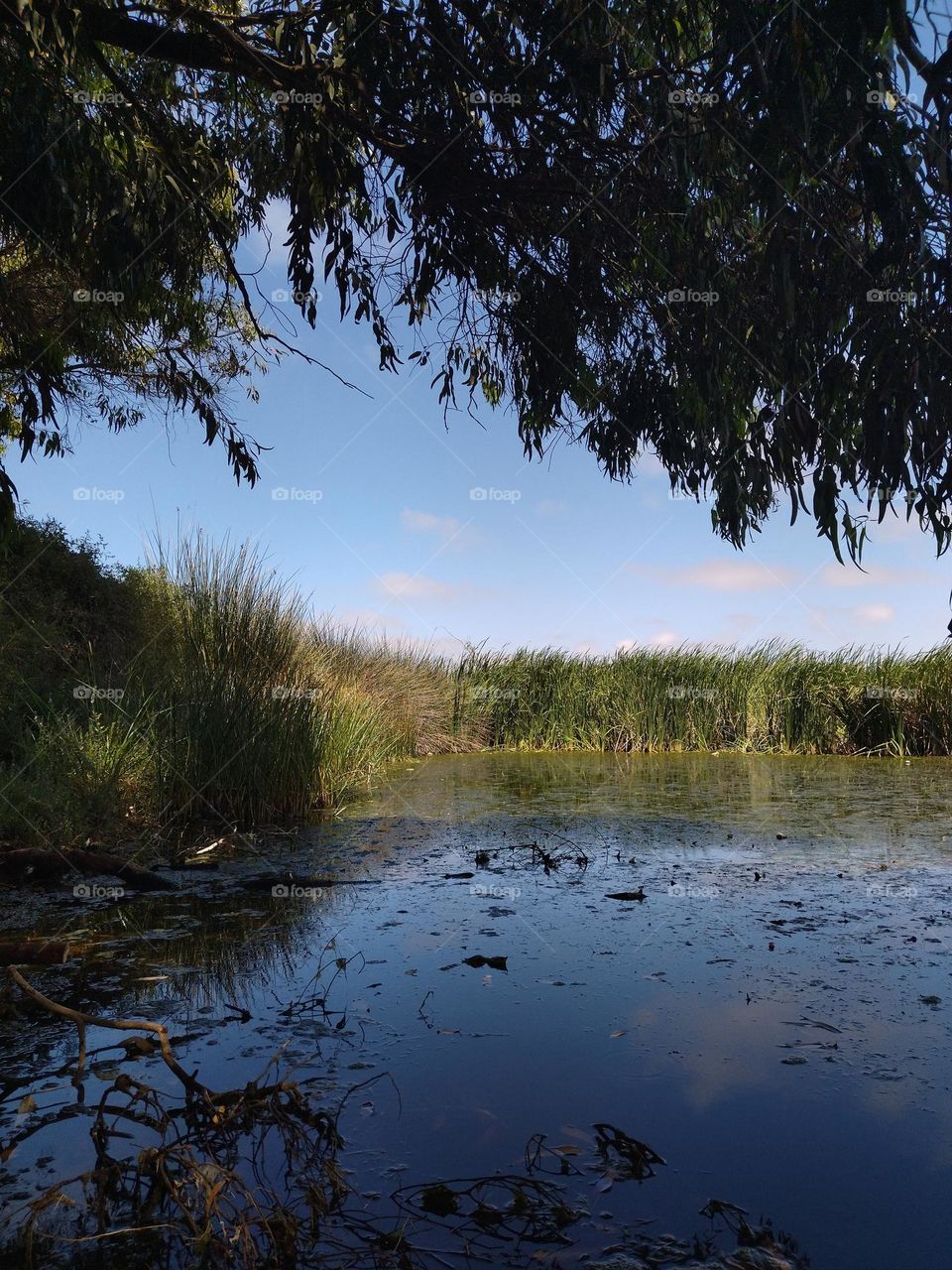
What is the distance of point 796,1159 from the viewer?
1806mm

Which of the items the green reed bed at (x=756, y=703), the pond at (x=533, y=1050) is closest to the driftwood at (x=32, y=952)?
the pond at (x=533, y=1050)

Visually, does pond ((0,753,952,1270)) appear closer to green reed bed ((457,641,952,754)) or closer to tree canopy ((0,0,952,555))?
tree canopy ((0,0,952,555))

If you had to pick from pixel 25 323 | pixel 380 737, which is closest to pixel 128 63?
pixel 25 323

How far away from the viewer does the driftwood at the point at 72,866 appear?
4344 mm

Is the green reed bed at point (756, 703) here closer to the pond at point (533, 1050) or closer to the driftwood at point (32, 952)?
the pond at point (533, 1050)

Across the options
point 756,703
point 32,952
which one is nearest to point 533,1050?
point 32,952

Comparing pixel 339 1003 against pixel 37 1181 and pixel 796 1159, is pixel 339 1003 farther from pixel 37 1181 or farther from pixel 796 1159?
pixel 796 1159

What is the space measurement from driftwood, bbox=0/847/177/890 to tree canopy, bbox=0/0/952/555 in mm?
1698

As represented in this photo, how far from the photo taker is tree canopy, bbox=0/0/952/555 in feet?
9.70

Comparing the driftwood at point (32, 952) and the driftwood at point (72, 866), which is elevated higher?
the driftwood at point (72, 866)

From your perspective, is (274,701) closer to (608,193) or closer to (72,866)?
(72,866)

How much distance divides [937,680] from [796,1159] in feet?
40.2

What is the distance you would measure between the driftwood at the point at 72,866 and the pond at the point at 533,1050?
16 centimetres

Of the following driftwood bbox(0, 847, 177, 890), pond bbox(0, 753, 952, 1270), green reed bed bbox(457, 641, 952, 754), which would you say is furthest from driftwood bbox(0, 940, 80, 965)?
green reed bed bbox(457, 641, 952, 754)
